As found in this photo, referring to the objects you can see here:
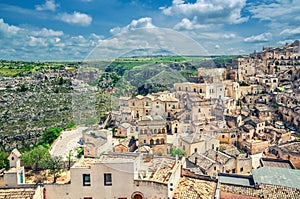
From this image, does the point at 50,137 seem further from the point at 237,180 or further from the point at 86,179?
the point at 237,180

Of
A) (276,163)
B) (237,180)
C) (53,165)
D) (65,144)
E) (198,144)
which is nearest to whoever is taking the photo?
(237,180)

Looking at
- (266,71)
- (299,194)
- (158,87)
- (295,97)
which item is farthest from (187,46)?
(266,71)

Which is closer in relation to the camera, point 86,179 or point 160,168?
point 86,179

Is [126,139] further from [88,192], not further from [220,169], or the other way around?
[88,192]

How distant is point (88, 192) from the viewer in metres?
8.09

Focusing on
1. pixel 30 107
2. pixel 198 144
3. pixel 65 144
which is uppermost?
pixel 30 107

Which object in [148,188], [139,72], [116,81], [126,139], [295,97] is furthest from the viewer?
[295,97]

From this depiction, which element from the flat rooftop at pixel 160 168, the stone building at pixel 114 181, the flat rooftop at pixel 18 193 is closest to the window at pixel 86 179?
the stone building at pixel 114 181

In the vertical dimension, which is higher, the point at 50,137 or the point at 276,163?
the point at 50,137

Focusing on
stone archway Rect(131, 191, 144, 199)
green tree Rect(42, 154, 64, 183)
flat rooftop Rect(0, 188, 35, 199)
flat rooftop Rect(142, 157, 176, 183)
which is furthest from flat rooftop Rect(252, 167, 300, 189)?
green tree Rect(42, 154, 64, 183)

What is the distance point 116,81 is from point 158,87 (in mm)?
1110

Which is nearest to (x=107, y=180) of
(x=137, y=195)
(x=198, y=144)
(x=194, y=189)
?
(x=137, y=195)

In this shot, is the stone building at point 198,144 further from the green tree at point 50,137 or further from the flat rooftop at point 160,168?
the green tree at point 50,137

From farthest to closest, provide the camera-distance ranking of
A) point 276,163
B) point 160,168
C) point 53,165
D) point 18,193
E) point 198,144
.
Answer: point 53,165
point 276,163
point 198,144
point 160,168
point 18,193
